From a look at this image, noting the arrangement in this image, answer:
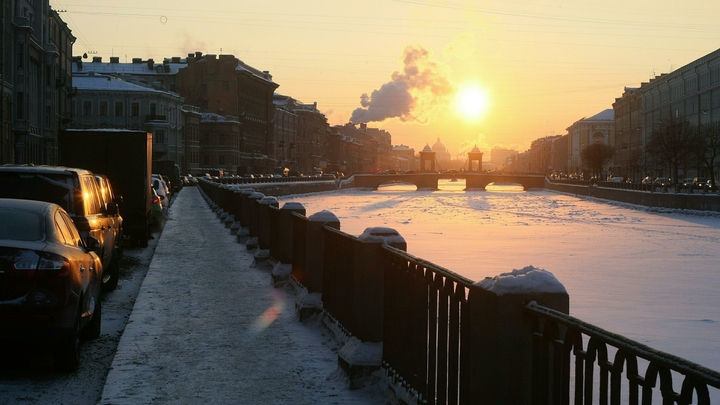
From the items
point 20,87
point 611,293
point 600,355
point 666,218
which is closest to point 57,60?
point 20,87

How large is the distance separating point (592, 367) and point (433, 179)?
5721 inches

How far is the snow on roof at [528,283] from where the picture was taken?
14.9 ft

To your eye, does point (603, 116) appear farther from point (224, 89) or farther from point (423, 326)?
point (423, 326)

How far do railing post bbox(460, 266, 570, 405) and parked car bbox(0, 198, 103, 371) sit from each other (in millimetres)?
4478

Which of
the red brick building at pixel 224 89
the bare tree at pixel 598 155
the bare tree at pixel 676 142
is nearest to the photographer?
the bare tree at pixel 676 142

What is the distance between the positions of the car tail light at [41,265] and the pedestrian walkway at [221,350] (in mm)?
Result: 1030

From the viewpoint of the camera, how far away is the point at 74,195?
12.8m

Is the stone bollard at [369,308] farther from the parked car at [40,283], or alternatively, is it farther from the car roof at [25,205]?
the car roof at [25,205]

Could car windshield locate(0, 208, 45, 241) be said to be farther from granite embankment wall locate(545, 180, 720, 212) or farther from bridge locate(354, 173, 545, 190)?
bridge locate(354, 173, 545, 190)

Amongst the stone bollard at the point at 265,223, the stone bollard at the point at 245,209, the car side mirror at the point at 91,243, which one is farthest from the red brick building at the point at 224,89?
the car side mirror at the point at 91,243

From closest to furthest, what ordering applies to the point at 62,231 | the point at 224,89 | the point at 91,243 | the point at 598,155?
the point at 62,231 → the point at 91,243 → the point at 224,89 → the point at 598,155

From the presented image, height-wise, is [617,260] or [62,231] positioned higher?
[62,231]

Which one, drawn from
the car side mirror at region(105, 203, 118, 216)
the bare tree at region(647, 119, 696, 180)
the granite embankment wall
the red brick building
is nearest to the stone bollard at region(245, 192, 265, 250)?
the car side mirror at region(105, 203, 118, 216)

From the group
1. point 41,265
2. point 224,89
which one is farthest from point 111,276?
point 224,89
